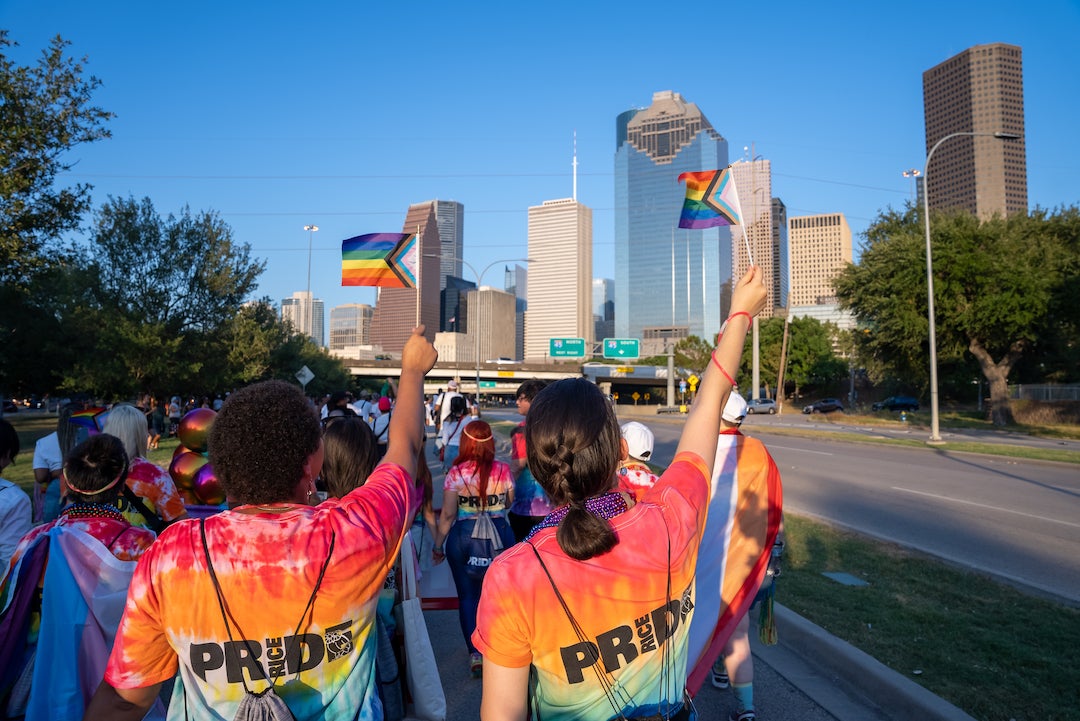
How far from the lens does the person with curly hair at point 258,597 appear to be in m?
1.84

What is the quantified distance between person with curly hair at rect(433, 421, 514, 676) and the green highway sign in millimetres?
53210

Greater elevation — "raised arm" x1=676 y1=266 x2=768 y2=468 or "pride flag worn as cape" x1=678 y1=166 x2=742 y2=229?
"pride flag worn as cape" x1=678 y1=166 x2=742 y2=229

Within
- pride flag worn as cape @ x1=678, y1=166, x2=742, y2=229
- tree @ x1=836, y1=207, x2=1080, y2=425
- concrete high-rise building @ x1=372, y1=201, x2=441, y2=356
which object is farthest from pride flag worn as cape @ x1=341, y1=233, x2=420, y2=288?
concrete high-rise building @ x1=372, y1=201, x2=441, y2=356

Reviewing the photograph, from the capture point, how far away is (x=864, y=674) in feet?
14.8

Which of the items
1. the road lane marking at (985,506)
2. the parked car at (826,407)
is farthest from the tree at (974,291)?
the road lane marking at (985,506)

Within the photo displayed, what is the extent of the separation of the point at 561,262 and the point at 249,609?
19398cm

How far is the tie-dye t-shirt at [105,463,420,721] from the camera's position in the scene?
6.04ft

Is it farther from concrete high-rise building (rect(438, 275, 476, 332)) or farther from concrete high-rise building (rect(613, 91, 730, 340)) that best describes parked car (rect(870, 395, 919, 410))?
concrete high-rise building (rect(613, 91, 730, 340))

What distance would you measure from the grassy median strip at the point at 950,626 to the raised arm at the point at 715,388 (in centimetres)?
297

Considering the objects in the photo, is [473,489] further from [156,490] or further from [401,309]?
[401,309]

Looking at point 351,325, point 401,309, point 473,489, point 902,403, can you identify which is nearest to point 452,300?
point 401,309

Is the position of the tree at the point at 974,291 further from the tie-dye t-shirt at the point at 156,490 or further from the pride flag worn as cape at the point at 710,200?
the tie-dye t-shirt at the point at 156,490

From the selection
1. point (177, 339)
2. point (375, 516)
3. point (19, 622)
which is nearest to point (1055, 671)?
point (375, 516)

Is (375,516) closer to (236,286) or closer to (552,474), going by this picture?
(552,474)
